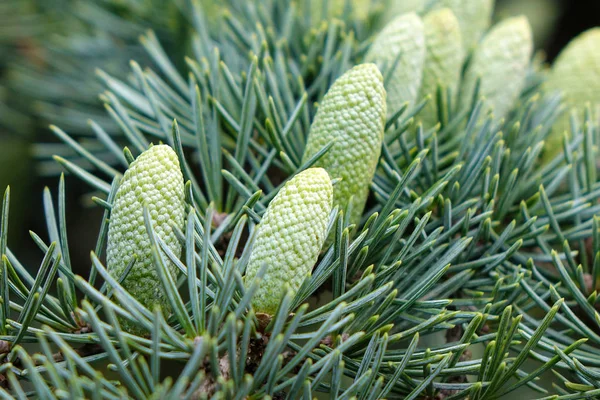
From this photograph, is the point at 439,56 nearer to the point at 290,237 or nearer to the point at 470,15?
the point at 470,15

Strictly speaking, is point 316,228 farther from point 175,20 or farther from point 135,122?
point 175,20

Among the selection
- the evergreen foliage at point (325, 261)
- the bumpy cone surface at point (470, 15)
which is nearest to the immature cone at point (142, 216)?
the evergreen foliage at point (325, 261)

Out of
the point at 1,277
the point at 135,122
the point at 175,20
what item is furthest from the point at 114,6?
the point at 1,277

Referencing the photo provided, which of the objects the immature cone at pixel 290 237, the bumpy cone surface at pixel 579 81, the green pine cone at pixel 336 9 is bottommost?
the bumpy cone surface at pixel 579 81

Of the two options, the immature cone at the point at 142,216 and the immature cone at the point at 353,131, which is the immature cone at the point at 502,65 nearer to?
the immature cone at the point at 353,131

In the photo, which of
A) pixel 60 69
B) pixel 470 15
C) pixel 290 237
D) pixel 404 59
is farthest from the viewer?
pixel 60 69

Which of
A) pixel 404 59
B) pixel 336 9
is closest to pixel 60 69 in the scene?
pixel 336 9

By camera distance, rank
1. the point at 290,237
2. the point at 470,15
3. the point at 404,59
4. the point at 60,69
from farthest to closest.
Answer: the point at 60,69, the point at 470,15, the point at 404,59, the point at 290,237
